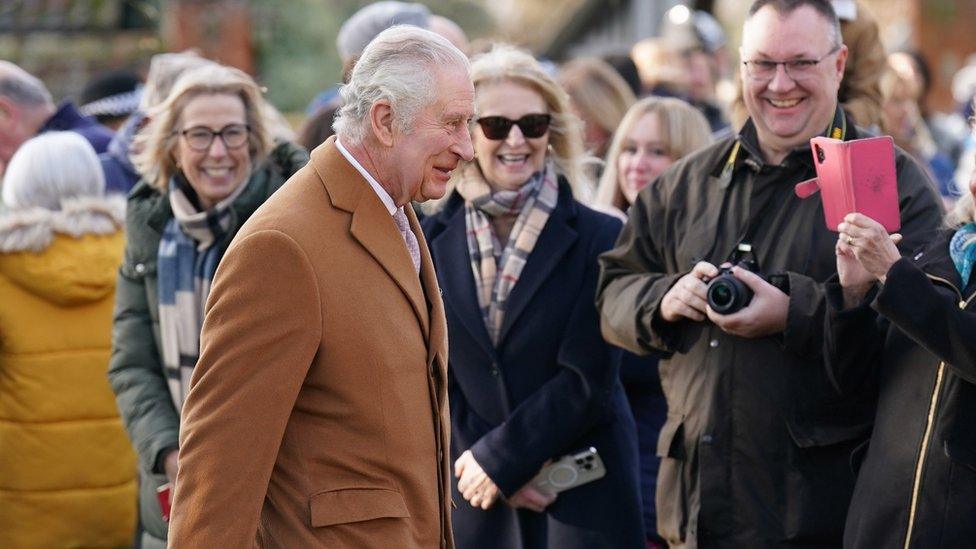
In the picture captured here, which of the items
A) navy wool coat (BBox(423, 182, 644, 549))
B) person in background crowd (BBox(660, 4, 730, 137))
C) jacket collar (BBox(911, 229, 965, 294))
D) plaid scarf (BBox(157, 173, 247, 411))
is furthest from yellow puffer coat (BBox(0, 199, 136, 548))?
person in background crowd (BBox(660, 4, 730, 137))

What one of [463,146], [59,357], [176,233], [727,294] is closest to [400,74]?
[463,146]

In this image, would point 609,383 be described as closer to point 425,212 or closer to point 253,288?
point 425,212

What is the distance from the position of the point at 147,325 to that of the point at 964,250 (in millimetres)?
2924

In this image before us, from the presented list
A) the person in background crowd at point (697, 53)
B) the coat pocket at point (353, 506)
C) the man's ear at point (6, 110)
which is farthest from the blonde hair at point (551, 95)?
the person in background crowd at point (697, 53)

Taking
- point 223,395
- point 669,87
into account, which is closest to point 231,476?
point 223,395

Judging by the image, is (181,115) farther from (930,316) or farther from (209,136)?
(930,316)

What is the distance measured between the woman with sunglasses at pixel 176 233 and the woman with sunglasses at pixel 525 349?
765 mm

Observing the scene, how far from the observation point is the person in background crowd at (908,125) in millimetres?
7680

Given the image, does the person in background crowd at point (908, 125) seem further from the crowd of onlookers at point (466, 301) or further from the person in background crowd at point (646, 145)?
the crowd of onlookers at point (466, 301)

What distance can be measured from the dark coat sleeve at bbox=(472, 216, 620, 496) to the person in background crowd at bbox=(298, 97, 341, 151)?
75.3 inches

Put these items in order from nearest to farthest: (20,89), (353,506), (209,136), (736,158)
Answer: (353,506) < (736,158) < (209,136) < (20,89)

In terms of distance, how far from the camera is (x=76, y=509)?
571 cm

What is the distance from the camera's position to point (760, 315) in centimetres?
402

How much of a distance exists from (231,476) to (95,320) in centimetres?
290
